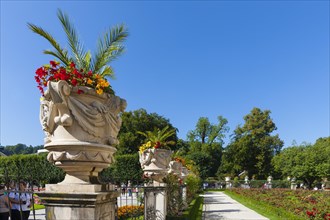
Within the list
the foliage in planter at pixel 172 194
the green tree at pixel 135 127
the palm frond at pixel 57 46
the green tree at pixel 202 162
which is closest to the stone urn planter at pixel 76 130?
the palm frond at pixel 57 46

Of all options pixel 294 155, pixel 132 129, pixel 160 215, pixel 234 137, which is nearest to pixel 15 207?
pixel 160 215

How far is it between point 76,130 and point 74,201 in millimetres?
697

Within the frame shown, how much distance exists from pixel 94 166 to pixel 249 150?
5166 centimetres

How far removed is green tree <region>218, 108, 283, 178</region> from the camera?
52.8 m

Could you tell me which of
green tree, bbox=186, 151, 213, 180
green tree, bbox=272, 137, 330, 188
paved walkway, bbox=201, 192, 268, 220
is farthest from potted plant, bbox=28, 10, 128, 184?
green tree, bbox=186, 151, 213, 180

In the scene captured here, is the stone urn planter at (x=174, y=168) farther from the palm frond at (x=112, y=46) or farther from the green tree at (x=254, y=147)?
the green tree at (x=254, y=147)

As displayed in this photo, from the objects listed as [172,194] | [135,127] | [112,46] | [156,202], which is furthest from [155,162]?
[135,127]

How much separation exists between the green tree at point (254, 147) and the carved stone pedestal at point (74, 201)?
50.8m

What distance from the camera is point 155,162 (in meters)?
8.86

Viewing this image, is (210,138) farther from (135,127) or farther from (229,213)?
(229,213)

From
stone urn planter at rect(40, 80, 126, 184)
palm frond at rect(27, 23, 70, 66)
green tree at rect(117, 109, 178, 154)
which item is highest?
green tree at rect(117, 109, 178, 154)

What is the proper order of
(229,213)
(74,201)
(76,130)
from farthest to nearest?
1. (229,213)
2. (76,130)
3. (74,201)

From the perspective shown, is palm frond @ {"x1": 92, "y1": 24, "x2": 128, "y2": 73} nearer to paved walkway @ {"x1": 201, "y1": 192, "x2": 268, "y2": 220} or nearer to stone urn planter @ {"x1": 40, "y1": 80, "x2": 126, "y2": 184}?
stone urn planter @ {"x1": 40, "y1": 80, "x2": 126, "y2": 184}

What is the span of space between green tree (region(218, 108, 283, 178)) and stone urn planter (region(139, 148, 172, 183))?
1770 inches
